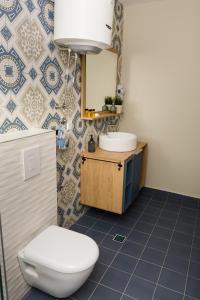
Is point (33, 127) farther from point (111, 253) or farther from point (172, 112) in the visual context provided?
point (172, 112)

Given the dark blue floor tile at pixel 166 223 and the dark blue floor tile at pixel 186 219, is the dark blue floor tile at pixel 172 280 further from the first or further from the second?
the dark blue floor tile at pixel 186 219

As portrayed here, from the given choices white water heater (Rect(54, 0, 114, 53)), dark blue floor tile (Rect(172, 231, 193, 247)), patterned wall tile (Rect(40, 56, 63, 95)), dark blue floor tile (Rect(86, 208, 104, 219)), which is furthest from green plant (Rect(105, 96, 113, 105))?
dark blue floor tile (Rect(172, 231, 193, 247))

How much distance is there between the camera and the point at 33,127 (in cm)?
164

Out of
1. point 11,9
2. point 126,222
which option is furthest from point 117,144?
point 11,9

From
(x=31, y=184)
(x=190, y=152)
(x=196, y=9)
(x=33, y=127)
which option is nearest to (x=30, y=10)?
(x=33, y=127)

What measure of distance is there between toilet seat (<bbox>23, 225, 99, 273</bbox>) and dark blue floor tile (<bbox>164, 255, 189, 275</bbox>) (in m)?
0.77

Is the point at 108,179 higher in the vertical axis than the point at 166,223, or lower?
higher

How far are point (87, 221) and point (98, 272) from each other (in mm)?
700

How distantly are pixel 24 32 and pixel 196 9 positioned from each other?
199cm

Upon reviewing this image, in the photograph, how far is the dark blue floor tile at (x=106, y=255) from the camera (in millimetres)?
1897

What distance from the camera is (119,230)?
231cm

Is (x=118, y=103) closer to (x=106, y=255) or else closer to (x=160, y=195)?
(x=160, y=195)

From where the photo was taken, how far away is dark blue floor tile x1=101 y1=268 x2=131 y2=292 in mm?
1659

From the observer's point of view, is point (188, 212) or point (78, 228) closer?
point (78, 228)
